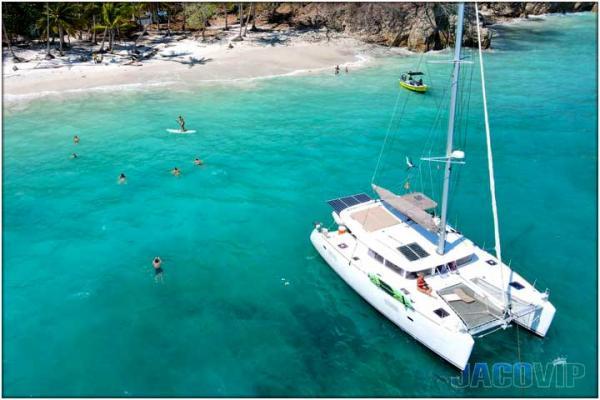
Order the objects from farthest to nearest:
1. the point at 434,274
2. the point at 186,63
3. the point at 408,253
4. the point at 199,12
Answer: the point at 199,12 → the point at 186,63 → the point at 408,253 → the point at 434,274

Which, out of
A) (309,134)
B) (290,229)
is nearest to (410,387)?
(290,229)

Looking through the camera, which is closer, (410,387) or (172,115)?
(410,387)

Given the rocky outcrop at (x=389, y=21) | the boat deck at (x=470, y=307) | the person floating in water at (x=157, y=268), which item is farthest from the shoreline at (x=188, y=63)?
the boat deck at (x=470, y=307)

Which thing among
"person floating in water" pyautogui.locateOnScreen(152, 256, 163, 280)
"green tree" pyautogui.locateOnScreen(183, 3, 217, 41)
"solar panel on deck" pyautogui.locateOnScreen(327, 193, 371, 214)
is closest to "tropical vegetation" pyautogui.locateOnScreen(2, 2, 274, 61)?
"green tree" pyautogui.locateOnScreen(183, 3, 217, 41)

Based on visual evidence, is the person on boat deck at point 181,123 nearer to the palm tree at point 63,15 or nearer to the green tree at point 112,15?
the green tree at point 112,15

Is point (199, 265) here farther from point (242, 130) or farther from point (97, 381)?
point (242, 130)

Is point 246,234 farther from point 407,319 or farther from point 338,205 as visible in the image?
point 407,319

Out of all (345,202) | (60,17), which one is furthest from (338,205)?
(60,17)
